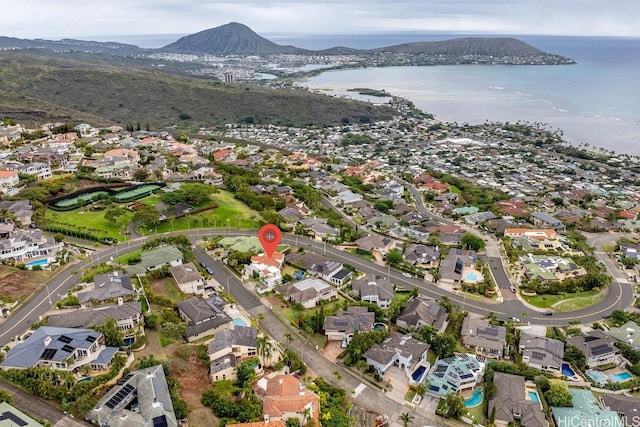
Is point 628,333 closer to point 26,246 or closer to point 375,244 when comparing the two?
point 375,244

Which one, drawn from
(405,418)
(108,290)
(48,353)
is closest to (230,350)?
(48,353)

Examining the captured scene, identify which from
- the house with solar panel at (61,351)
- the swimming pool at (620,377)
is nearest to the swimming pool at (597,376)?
the swimming pool at (620,377)

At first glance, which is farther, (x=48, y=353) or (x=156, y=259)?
(x=156, y=259)

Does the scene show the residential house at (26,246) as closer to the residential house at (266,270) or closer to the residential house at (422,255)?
the residential house at (266,270)

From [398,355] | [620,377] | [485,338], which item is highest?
[398,355]

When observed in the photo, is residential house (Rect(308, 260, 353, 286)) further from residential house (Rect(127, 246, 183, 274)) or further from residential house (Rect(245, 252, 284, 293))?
residential house (Rect(127, 246, 183, 274))

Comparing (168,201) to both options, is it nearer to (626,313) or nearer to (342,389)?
(342,389)

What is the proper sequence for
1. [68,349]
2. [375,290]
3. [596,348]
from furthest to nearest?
[375,290], [596,348], [68,349]
